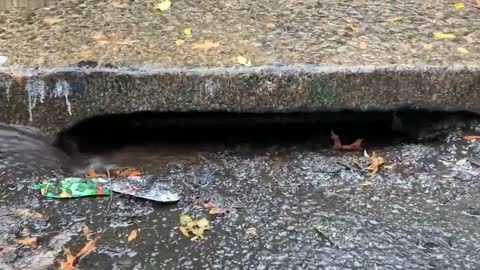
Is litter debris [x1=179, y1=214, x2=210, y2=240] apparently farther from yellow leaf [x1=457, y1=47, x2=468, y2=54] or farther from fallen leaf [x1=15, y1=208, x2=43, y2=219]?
yellow leaf [x1=457, y1=47, x2=468, y2=54]

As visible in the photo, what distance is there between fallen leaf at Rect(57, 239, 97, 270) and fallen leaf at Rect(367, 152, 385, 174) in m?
0.95

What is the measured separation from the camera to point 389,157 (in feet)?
7.99

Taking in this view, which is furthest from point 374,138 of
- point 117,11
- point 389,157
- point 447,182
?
point 117,11

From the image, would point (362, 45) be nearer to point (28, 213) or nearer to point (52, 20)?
point (52, 20)

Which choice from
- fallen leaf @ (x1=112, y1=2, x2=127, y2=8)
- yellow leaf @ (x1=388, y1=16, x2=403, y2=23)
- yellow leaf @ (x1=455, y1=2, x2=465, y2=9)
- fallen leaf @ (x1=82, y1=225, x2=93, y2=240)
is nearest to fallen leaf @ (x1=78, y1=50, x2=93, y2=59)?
fallen leaf @ (x1=112, y1=2, x2=127, y2=8)

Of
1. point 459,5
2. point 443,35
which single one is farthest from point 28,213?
point 459,5

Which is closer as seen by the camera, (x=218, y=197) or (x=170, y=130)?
(x=218, y=197)

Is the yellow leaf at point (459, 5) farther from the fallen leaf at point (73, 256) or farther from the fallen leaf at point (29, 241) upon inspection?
the fallen leaf at point (29, 241)

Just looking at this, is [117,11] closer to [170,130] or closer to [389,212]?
[170,130]

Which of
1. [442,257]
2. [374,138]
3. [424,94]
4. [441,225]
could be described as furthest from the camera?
[374,138]

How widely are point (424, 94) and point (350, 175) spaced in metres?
0.38

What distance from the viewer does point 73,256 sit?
75.7 inches

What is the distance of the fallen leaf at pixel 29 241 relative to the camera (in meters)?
1.97

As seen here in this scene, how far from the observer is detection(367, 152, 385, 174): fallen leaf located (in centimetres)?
236
